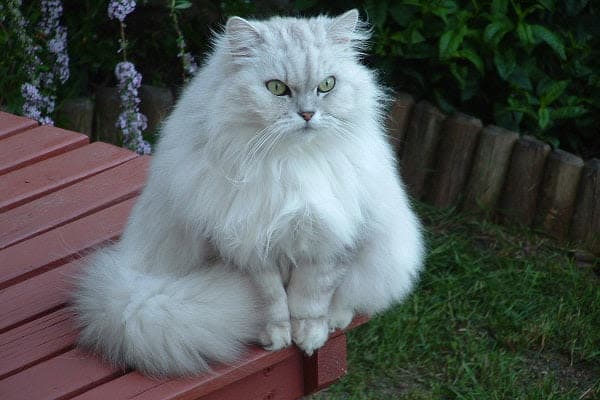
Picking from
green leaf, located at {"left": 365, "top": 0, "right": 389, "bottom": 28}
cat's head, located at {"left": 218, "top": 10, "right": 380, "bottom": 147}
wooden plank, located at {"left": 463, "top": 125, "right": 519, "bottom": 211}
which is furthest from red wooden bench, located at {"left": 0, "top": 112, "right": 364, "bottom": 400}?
wooden plank, located at {"left": 463, "top": 125, "right": 519, "bottom": 211}

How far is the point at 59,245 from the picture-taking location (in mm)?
2729

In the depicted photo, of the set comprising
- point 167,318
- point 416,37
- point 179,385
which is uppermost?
point 416,37

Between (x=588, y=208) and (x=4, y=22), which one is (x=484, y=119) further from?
(x=4, y=22)

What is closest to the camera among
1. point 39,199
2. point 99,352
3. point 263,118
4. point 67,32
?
point 263,118

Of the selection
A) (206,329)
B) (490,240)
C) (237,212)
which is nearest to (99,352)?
(206,329)

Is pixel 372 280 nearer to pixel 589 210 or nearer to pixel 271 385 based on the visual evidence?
pixel 271 385

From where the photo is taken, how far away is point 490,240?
3.91 meters

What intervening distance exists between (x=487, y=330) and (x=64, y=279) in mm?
1647

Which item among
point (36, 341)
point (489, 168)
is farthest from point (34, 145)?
point (489, 168)

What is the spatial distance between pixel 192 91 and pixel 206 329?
565mm

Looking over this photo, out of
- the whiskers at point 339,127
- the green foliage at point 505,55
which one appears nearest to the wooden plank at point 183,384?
the whiskers at point 339,127

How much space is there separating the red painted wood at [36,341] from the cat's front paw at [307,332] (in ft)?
1.78

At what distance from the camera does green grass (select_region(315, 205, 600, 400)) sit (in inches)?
127

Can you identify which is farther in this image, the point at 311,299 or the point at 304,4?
the point at 304,4
